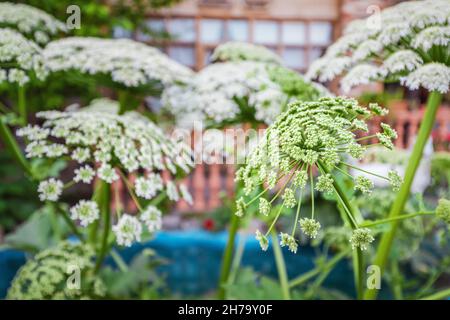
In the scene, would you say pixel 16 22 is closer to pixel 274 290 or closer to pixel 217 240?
pixel 274 290

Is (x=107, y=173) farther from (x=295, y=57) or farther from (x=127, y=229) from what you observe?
(x=295, y=57)

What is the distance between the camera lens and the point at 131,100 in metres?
1.09

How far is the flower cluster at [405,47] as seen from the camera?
59cm

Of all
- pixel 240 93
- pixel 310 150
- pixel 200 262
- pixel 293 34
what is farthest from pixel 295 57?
pixel 310 150

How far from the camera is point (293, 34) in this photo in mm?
3020

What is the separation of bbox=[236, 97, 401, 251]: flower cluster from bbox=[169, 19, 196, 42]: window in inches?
112

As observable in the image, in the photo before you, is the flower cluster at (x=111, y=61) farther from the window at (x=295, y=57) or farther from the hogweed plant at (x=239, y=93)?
the window at (x=295, y=57)

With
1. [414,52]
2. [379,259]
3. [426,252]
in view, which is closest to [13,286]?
[379,259]

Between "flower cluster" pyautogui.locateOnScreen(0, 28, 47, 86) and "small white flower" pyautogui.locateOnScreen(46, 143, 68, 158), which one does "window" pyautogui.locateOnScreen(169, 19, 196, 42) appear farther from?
"small white flower" pyautogui.locateOnScreen(46, 143, 68, 158)

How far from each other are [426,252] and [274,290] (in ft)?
4.05

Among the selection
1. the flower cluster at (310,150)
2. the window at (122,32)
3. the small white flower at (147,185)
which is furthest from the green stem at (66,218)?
the window at (122,32)

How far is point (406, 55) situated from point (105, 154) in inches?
20.0

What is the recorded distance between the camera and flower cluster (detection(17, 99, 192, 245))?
0.65 m

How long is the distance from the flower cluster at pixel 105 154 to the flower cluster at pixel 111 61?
0.51 feet
